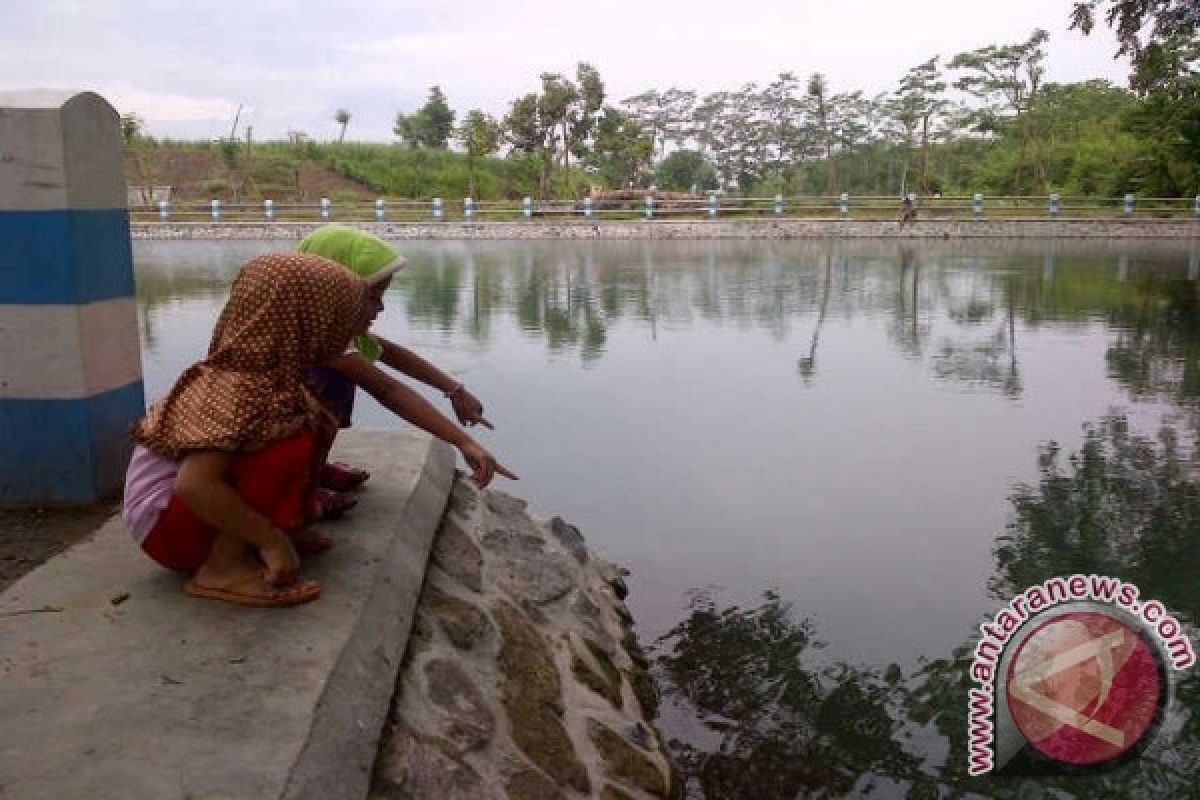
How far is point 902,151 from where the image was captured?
1531 inches

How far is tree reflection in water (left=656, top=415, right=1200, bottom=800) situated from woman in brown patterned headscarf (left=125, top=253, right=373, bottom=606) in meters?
1.32

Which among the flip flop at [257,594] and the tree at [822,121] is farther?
the tree at [822,121]

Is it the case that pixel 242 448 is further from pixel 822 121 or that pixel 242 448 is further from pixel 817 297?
pixel 822 121

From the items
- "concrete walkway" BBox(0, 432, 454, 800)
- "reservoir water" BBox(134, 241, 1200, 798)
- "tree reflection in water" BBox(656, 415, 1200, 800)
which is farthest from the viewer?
"reservoir water" BBox(134, 241, 1200, 798)

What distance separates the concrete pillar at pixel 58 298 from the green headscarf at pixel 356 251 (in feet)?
2.90

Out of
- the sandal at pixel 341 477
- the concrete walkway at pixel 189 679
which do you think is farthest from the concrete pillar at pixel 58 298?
the sandal at pixel 341 477

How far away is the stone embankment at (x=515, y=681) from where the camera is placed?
93.4 inches

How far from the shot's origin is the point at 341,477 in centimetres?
323

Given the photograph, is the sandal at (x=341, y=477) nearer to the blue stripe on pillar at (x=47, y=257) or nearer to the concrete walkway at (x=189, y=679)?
the concrete walkway at (x=189, y=679)

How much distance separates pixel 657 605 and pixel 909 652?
935 mm

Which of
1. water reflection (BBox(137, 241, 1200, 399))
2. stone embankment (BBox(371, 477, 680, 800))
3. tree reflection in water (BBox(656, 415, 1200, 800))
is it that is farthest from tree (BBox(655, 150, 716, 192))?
stone embankment (BBox(371, 477, 680, 800))

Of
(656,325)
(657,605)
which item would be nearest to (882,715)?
(657,605)

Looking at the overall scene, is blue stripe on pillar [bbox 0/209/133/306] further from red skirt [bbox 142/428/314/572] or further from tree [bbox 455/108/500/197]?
tree [bbox 455/108/500/197]

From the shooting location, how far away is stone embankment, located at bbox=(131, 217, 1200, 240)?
988 inches
